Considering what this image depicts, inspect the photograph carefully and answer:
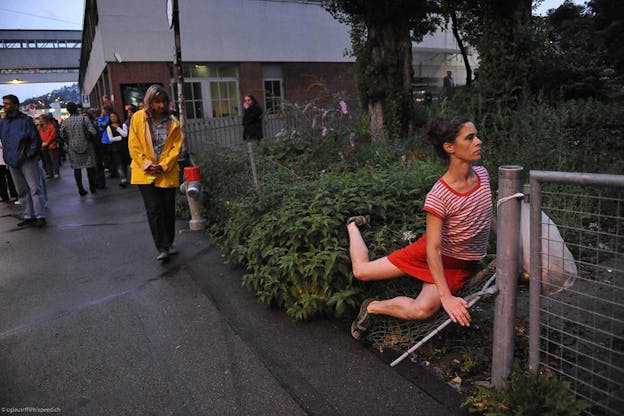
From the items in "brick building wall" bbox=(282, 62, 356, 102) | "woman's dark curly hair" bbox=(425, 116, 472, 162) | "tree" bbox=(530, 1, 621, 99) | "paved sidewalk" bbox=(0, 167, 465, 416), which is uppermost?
"brick building wall" bbox=(282, 62, 356, 102)

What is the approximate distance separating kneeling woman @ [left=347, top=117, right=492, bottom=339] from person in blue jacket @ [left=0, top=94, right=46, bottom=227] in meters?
6.66

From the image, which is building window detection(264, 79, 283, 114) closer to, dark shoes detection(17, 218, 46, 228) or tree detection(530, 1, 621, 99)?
tree detection(530, 1, 621, 99)

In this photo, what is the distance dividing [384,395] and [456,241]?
101 cm

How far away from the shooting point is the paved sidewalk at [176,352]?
2873 millimetres

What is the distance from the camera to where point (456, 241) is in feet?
9.55

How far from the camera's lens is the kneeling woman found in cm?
277

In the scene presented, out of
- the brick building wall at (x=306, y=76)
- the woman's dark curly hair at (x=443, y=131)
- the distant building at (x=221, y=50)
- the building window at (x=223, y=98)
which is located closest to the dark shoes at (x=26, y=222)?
the woman's dark curly hair at (x=443, y=131)

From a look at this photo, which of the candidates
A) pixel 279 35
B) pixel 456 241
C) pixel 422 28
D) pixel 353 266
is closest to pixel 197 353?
pixel 353 266

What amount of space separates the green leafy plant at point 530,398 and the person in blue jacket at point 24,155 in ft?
24.5

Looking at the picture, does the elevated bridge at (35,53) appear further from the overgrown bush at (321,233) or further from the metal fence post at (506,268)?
the metal fence post at (506,268)

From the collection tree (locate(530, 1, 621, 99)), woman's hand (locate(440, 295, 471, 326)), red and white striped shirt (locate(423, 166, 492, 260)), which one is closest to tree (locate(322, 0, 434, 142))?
tree (locate(530, 1, 621, 99))

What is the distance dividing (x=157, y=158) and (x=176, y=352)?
2.58 meters

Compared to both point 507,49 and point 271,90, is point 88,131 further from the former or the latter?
point 271,90

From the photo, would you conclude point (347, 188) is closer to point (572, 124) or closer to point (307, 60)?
point (572, 124)
